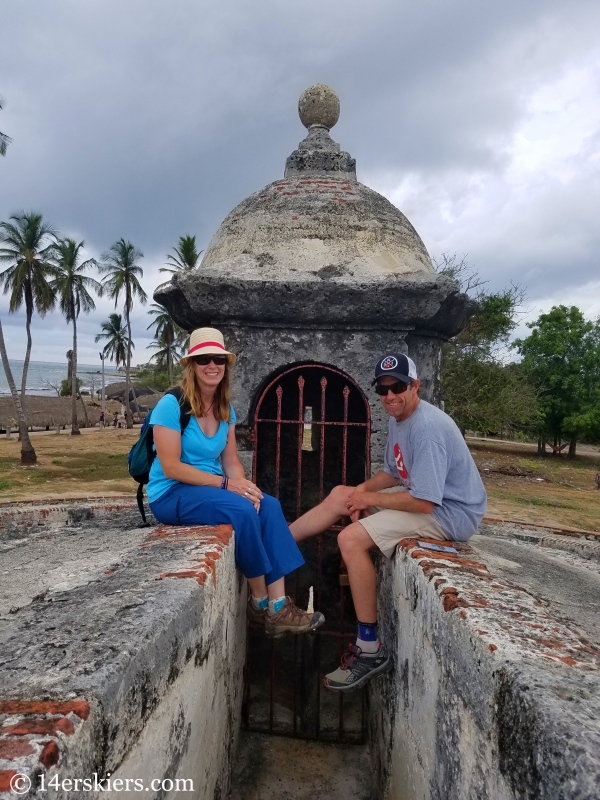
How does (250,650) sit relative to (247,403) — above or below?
below

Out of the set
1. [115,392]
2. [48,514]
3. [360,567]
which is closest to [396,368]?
[360,567]

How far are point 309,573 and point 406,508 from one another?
2195mm

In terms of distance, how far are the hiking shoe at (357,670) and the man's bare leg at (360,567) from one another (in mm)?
186

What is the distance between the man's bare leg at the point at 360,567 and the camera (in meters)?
2.72

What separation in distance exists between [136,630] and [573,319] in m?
25.8

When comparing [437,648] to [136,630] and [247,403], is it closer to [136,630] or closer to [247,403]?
[136,630]

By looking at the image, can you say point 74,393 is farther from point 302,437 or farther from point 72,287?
point 302,437

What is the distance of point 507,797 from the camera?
1.29 m

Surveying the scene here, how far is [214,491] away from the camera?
2701 mm

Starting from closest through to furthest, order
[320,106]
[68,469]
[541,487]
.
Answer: [320,106]
[541,487]
[68,469]

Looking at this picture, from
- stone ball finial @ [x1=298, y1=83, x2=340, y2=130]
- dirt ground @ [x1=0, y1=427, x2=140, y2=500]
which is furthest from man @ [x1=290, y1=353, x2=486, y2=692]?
dirt ground @ [x1=0, y1=427, x2=140, y2=500]

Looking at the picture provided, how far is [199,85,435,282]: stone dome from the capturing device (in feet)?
11.9

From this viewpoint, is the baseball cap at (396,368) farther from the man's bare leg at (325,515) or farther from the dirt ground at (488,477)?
the dirt ground at (488,477)

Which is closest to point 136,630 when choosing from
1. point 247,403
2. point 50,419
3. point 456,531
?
point 456,531
